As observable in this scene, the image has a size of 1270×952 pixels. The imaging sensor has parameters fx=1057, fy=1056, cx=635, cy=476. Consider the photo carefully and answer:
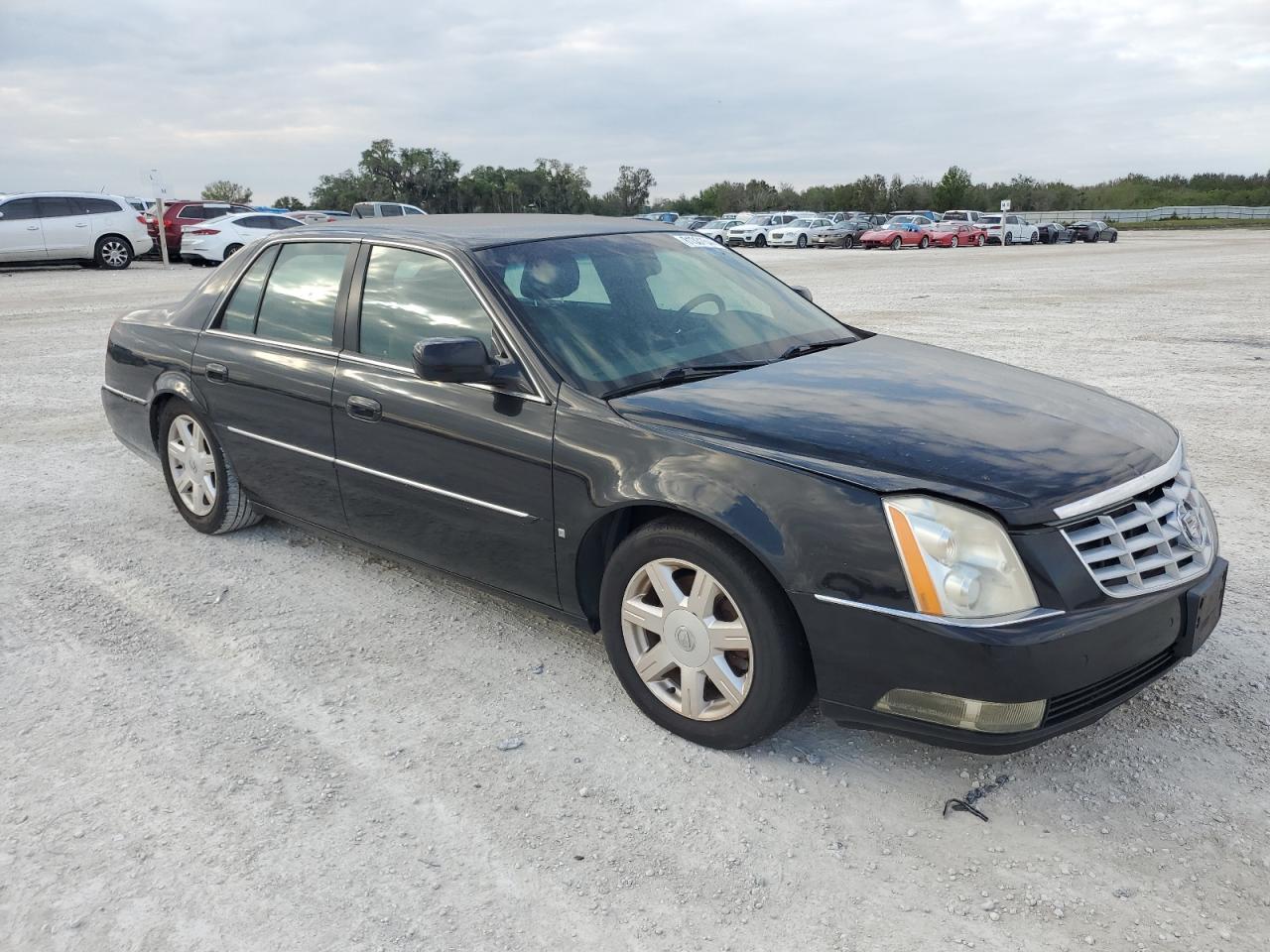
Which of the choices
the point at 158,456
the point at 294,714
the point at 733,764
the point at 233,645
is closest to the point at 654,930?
the point at 733,764

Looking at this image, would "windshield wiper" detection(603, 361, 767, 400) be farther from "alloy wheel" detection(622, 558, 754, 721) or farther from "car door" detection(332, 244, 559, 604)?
"alloy wheel" detection(622, 558, 754, 721)

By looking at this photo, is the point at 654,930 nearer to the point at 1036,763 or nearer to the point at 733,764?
the point at 733,764

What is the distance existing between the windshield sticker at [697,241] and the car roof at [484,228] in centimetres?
5

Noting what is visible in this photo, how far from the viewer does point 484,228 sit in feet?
13.9

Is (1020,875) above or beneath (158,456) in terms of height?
beneath

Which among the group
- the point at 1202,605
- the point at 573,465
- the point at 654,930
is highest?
the point at 573,465

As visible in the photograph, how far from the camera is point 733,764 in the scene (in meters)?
3.05

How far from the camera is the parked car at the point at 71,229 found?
22344 millimetres

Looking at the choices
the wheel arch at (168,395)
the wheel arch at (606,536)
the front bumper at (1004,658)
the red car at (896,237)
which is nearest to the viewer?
the front bumper at (1004,658)

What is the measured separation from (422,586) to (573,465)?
57.2 inches

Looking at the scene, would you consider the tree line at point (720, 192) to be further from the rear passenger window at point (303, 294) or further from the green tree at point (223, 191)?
the rear passenger window at point (303, 294)

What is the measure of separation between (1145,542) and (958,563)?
0.60m

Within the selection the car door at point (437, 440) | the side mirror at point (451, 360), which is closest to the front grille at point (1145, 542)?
the car door at point (437, 440)

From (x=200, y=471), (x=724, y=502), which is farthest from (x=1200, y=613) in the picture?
(x=200, y=471)
